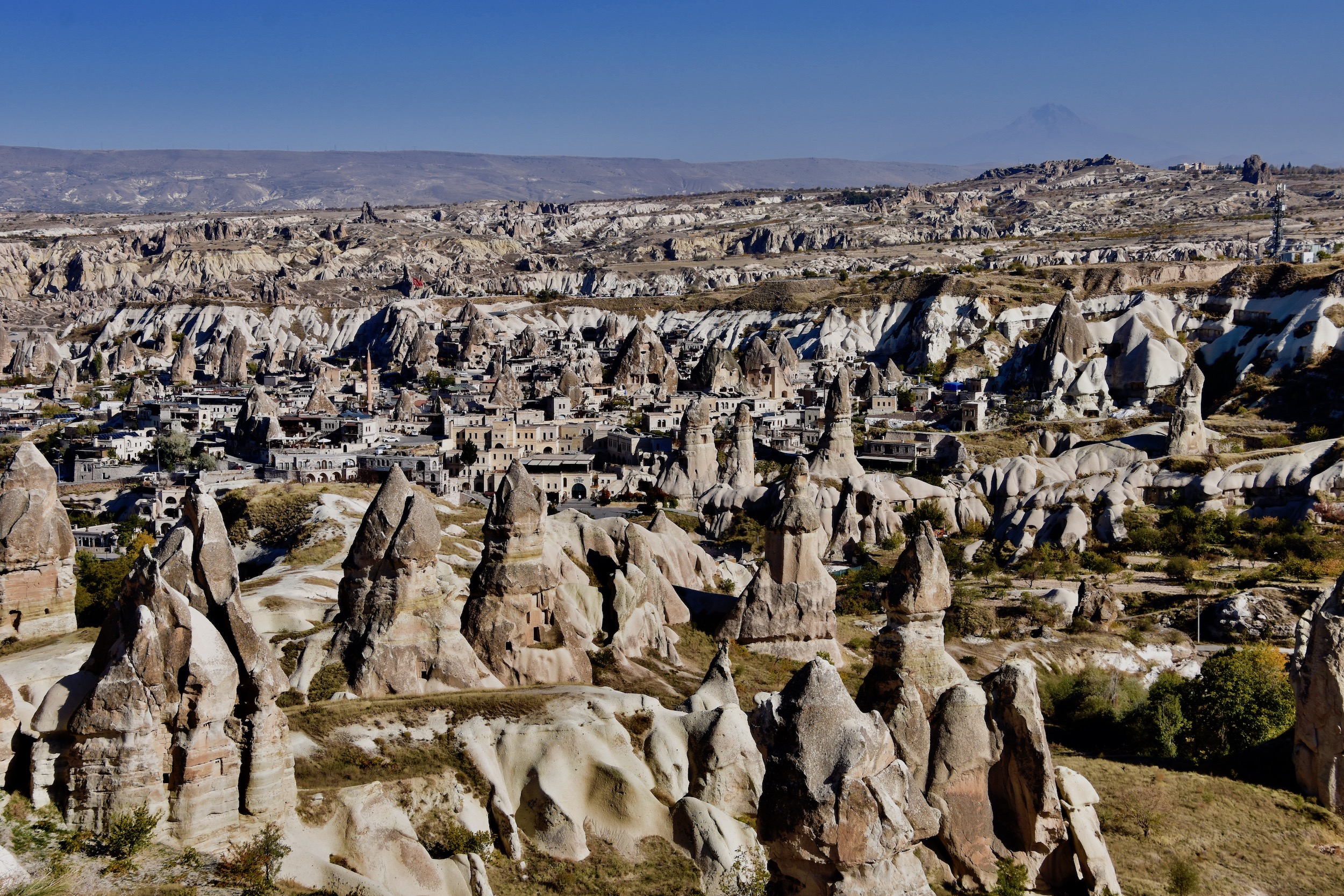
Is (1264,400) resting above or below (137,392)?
above

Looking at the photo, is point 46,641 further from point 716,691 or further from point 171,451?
point 171,451

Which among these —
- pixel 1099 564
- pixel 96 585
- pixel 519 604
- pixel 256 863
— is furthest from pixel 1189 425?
pixel 256 863

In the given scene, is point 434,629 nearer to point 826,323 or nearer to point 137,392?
point 137,392

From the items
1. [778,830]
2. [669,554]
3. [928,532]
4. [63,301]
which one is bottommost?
[63,301]

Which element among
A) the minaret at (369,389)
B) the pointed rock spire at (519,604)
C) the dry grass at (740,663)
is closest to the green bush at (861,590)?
the dry grass at (740,663)

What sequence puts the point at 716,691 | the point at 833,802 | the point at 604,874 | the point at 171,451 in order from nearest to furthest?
the point at 833,802
the point at 604,874
the point at 716,691
the point at 171,451

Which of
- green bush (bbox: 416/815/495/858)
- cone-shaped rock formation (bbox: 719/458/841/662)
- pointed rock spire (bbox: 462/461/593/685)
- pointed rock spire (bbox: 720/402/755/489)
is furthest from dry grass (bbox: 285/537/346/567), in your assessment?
pointed rock spire (bbox: 720/402/755/489)

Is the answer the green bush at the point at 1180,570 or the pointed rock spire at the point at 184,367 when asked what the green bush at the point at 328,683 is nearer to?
the green bush at the point at 1180,570

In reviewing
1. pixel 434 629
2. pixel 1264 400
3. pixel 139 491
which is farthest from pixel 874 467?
pixel 434 629
